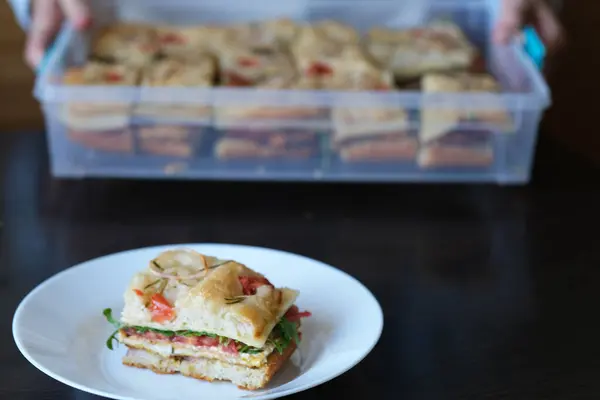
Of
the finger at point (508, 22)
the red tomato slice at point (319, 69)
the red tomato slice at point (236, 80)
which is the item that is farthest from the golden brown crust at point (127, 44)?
the finger at point (508, 22)

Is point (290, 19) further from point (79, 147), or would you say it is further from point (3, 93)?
point (3, 93)

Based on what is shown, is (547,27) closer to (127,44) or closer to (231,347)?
(127,44)

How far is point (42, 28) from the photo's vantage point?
1687 mm

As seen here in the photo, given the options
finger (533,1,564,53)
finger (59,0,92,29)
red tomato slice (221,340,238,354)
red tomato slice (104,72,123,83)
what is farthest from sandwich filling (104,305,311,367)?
finger (533,1,564,53)

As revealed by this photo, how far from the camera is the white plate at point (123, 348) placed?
86 cm

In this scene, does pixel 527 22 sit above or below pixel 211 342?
below

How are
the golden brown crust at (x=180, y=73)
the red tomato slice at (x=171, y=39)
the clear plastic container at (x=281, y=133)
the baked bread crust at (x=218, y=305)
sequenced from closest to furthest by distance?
the baked bread crust at (x=218, y=305) < the clear plastic container at (x=281, y=133) < the golden brown crust at (x=180, y=73) < the red tomato slice at (x=171, y=39)

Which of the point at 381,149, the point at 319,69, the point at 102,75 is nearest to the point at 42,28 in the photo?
the point at 102,75

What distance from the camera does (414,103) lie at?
4.44ft

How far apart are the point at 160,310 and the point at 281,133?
0.56 metres

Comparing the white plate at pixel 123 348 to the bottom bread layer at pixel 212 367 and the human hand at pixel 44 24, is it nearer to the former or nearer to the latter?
the bottom bread layer at pixel 212 367

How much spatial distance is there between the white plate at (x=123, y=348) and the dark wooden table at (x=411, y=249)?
0.04 meters

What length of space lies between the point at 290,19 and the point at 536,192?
0.65 m

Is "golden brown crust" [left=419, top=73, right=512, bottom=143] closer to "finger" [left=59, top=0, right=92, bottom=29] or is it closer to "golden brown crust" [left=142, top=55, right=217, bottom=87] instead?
"golden brown crust" [left=142, top=55, right=217, bottom=87]
